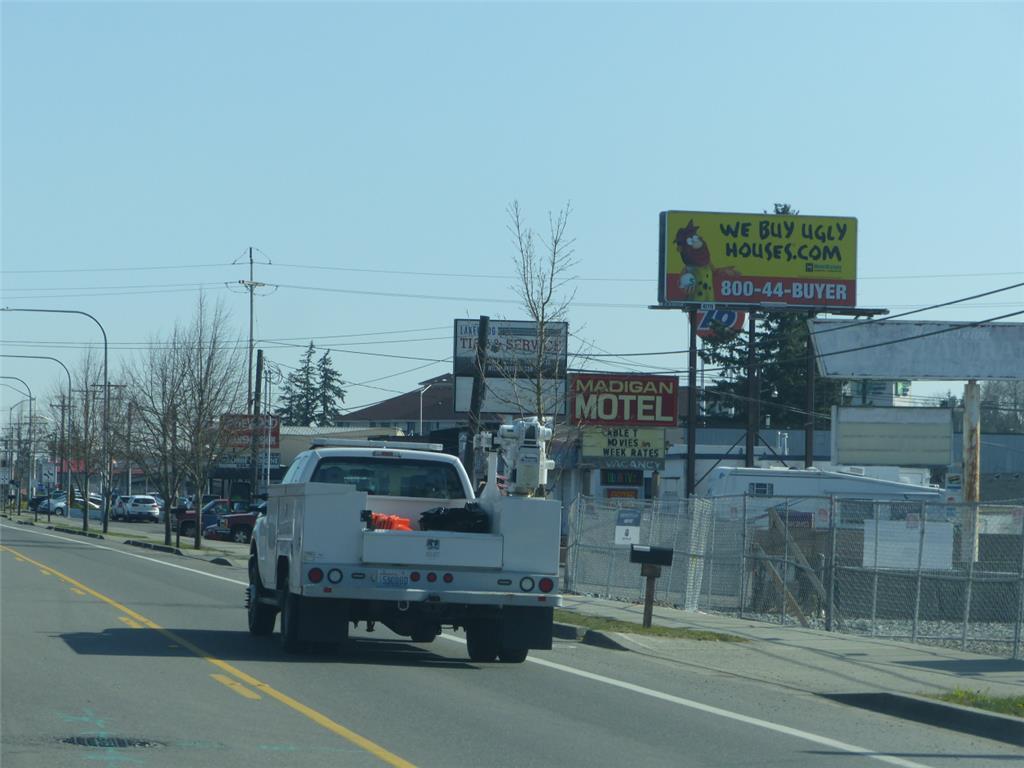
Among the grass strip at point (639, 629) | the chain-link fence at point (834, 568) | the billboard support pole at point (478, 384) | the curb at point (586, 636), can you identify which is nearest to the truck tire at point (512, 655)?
the curb at point (586, 636)

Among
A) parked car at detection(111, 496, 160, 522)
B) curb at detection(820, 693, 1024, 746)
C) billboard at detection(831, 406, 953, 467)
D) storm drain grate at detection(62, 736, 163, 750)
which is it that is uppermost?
billboard at detection(831, 406, 953, 467)

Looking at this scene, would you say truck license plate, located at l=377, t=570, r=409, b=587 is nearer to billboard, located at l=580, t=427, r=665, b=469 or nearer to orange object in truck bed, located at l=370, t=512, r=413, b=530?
orange object in truck bed, located at l=370, t=512, r=413, b=530

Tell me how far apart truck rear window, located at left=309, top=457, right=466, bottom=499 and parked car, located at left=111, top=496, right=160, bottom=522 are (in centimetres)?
6793

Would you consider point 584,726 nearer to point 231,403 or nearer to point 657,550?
point 657,550

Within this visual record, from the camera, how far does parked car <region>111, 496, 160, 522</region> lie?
80.8m

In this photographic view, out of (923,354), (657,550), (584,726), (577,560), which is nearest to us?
(584,726)

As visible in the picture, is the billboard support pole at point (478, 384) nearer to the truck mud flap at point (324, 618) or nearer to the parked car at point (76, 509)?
the truck mud flap at point (324, 618)

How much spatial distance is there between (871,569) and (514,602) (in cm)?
821

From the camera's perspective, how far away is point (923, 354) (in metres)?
35.0

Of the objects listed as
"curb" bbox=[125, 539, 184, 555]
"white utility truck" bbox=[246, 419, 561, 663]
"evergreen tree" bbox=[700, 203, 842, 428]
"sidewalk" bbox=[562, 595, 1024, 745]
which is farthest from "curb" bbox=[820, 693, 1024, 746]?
"evergreen tree" bbox=[700, 203, 842, 428]

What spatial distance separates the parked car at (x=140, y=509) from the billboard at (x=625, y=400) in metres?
44.4

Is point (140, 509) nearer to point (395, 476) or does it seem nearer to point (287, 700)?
point (395, 476)

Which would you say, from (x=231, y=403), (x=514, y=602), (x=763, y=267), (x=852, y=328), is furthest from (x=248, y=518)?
(x=514, y=602)

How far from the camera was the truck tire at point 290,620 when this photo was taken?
14367 mm
